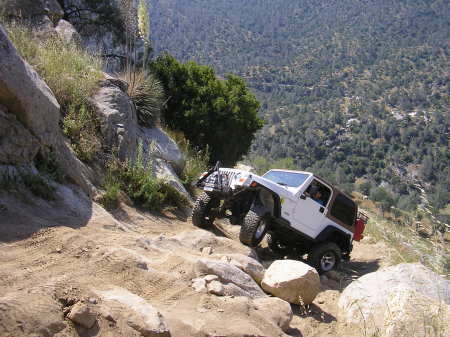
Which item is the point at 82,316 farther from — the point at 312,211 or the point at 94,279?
the point at 312,211

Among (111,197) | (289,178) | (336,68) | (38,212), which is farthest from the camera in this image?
(336,68)

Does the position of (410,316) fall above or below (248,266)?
above

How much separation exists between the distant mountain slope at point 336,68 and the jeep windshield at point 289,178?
123ft

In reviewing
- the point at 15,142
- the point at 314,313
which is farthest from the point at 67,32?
the point at 314,313

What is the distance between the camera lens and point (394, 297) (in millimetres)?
4789

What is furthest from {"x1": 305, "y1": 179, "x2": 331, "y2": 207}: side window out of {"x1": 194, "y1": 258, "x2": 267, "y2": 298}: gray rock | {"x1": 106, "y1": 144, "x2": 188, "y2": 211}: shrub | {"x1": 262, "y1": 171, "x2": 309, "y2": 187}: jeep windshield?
{"x1": 194, "y1": 258, "x2": 267, "y2": 298}: gray rock

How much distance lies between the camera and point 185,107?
1442cm

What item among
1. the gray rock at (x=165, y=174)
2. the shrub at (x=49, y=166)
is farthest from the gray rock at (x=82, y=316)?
the gray rock at (x=165, y=174)

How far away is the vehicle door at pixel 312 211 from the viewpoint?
27.2 feet

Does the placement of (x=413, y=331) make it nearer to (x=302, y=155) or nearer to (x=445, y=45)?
(x=302, y=155)

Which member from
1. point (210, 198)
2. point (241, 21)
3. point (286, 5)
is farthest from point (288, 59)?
point (210, 198)

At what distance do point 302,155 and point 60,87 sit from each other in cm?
5930

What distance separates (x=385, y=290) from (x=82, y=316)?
13.2ft

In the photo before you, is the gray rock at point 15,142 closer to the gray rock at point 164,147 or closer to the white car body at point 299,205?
the white car body at point 299,205
